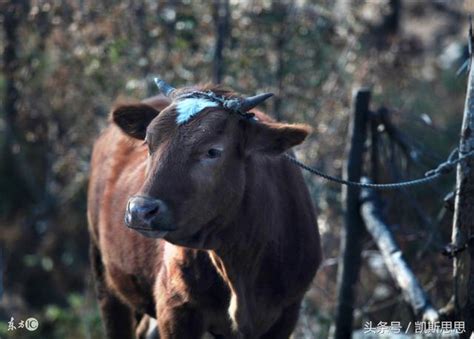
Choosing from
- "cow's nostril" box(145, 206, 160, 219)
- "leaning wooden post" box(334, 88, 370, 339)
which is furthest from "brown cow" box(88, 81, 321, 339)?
"leaning wooden post" box(334, 88, 370, 339)

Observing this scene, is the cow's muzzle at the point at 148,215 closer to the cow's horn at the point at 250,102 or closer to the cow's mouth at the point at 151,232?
the cow's mouth at the point at 151,232

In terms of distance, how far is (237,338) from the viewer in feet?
18.1

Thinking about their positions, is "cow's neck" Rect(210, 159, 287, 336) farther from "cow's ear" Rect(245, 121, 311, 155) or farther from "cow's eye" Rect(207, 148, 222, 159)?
"cow's eye" Rect(207, 148, 222, 159)

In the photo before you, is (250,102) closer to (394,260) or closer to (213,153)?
(213,153)

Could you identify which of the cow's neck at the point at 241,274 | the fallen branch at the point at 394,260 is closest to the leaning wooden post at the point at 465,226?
the fallen branch at the point at 394,260

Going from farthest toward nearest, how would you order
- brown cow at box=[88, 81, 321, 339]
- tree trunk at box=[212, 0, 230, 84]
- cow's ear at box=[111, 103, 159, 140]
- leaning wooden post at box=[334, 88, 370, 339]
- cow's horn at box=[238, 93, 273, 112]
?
tree trunk at box=[212, 0, 230, 84], leaning wooden post at box=[334, 88, 370, 339], cow's ear at box=[111, 103, 159, 140], cow's horn at box=[238, 93, 273, 112], brown cow at box=[88, 81, 321, 339]

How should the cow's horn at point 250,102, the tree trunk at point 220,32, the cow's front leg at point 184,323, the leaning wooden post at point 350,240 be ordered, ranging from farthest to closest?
1. the tree trunk at point 220,32
2. the leaning wooden post at point 350,240
3. the cow's front leg at point 184,323
4. the cow's horn at point 250,102

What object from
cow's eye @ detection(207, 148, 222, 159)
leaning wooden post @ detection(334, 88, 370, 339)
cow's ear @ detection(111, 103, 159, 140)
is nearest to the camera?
cow's eye @ detection(207, 148, 222, 159)

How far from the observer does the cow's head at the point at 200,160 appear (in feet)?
15.8

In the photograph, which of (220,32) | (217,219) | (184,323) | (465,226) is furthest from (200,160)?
(220,32)

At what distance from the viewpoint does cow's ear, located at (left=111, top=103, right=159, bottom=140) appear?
563 cm

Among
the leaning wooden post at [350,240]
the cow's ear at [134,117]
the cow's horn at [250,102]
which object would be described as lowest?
the leaning wooden post at [350,240]

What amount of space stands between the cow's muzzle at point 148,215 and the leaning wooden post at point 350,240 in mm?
3056

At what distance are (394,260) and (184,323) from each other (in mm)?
2052
